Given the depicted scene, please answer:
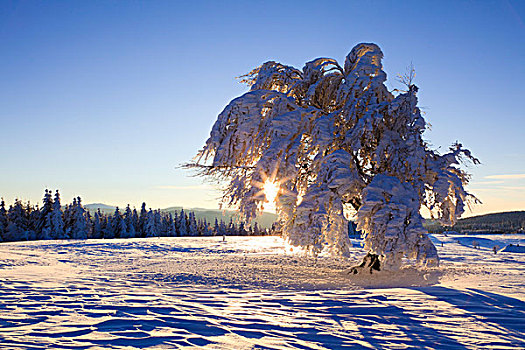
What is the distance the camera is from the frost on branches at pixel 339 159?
1039cm

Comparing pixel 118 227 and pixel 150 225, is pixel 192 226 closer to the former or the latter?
pixel 150 225

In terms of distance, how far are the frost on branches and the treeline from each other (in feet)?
94.3

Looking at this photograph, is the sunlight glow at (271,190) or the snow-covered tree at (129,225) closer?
the sunlight glow at (271,190)

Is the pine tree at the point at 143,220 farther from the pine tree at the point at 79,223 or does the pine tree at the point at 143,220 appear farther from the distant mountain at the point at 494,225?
the distant mountain at the point at 494,225

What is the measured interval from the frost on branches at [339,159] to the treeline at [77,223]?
28.8 m

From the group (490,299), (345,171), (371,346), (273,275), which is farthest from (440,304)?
(273,275)

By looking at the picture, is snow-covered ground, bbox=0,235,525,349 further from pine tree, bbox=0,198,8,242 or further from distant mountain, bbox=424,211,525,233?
pine tree, bbox=0,198,8,242

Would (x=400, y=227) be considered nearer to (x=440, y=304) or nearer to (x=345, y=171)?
(x=345, y=171)

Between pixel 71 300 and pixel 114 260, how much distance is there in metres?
9.59

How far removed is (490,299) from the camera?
21.5 ft

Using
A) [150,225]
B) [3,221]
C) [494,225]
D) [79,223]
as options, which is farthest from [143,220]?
[494,225]

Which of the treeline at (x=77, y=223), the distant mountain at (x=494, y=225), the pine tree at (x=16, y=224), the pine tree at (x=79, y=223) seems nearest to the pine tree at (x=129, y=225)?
the treeline at (x=77, y=223)

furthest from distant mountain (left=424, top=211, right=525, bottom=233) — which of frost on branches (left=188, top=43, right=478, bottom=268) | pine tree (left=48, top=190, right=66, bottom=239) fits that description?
pine tree (left=48, top=190, right=66, bottom=239)

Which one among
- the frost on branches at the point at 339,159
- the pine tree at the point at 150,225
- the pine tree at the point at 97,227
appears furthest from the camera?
the pine tree at the point at 150,225
